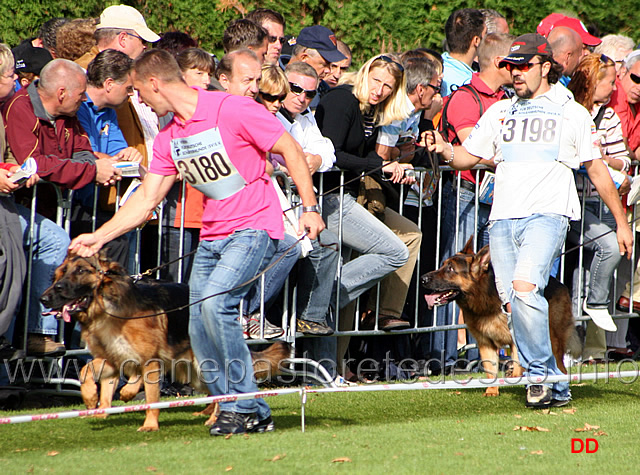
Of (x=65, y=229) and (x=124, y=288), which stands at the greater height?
(x=65, y=229)

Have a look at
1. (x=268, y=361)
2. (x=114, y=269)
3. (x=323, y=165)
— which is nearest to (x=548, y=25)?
(x=323, y=165)

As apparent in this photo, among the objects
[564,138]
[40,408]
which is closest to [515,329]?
[564,138]

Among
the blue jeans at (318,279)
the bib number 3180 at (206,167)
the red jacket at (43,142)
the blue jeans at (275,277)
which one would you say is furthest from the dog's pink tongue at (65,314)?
the blue jeans at (318,279)

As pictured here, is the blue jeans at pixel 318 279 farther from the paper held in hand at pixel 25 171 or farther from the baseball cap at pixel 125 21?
the baseball cap at pixel 125 21

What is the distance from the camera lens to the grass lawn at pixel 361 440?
14.8 ft

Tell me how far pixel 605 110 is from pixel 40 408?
16.7ft

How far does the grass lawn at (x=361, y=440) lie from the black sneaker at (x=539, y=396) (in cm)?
8

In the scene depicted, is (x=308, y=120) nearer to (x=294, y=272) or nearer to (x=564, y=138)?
(x=294, y=272)

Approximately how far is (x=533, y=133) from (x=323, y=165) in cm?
152

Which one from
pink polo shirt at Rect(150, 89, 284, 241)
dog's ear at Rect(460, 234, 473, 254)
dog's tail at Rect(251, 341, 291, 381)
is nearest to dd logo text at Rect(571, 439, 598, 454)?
dog's tail at Rect(251, 341, 291, 381)

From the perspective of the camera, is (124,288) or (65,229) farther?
(65,229)

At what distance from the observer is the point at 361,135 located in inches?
272

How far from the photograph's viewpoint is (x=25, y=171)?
18.7ft

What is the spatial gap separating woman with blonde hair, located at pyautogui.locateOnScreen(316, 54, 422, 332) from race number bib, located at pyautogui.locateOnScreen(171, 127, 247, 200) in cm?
187
